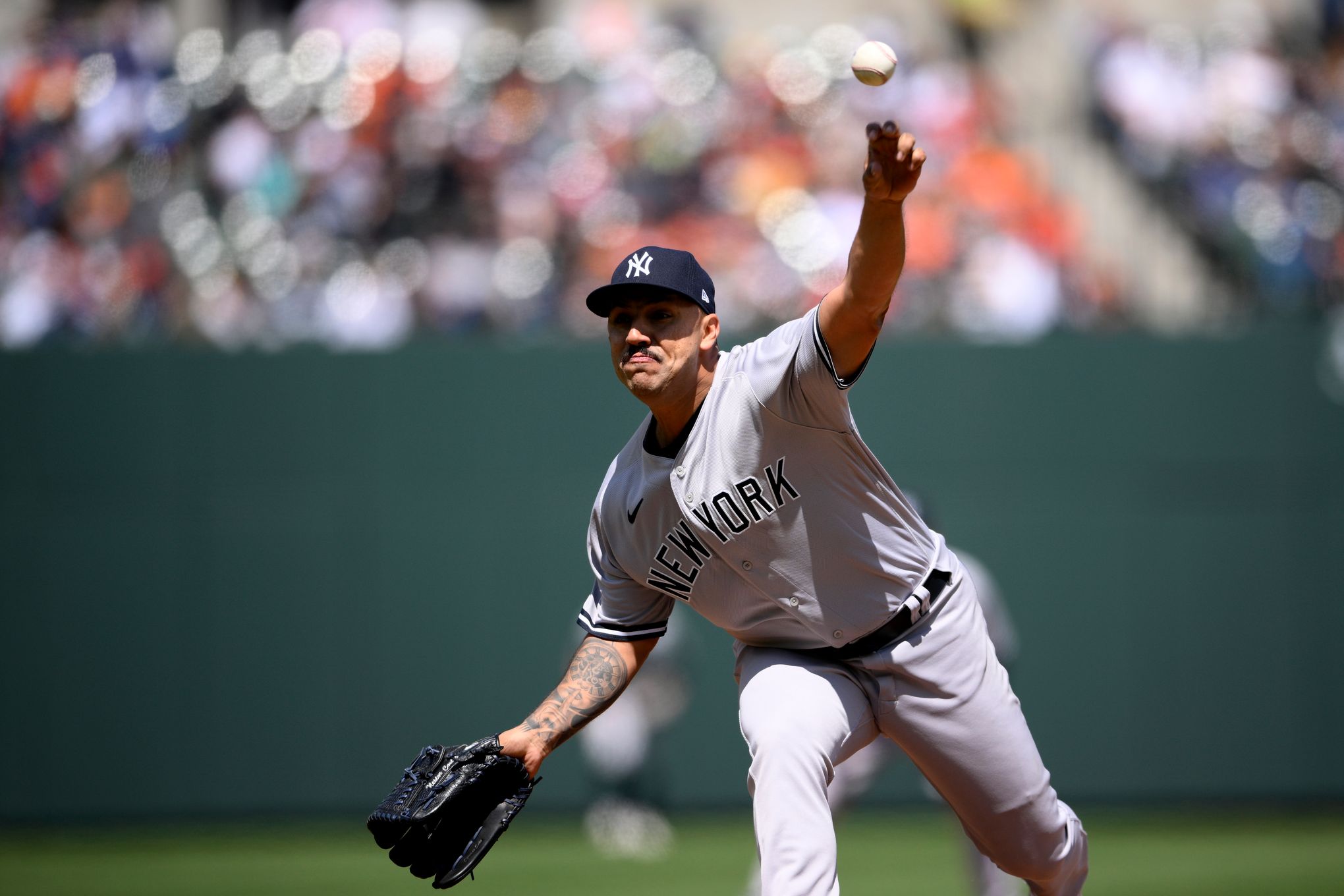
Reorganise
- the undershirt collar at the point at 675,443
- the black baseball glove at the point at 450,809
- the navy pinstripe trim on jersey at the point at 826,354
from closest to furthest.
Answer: the navy pinstripe trim on jersey at the point at 826,354 → the black baseball glove at the point at 450,809 → the undershirt collar at the point at 675,443

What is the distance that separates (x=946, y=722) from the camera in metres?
4.35

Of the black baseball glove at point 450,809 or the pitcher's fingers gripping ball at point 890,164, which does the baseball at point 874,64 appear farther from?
the black baseball glove at point 450,809

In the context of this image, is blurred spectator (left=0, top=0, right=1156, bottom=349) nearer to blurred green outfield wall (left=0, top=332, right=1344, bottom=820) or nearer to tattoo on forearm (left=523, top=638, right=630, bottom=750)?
blurred green outfield wall (left=0, top=332, right=1344, bottom=820)

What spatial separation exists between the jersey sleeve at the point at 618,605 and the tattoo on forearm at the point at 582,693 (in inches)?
2.1

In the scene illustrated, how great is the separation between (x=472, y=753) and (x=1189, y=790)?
297 inches

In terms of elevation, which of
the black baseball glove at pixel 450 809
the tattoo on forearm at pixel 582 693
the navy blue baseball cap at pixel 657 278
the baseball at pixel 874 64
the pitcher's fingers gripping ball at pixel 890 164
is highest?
the baseball at pixel 874 64

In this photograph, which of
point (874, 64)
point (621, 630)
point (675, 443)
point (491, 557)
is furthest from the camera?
point (491, 557)

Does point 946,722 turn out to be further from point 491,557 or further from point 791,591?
point 491,557

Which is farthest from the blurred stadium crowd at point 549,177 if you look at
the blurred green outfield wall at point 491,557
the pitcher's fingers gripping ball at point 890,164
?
the pitcher's fingers gripping ball at point 890,164

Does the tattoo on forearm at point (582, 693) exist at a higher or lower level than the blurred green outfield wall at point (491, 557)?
higher

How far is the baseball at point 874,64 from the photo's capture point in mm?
3656

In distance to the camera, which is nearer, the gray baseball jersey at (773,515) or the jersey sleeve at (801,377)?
the jersey sleeve at (801,377)

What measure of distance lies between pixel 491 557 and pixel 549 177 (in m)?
3.19

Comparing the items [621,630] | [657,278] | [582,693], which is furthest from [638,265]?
[582,693]
